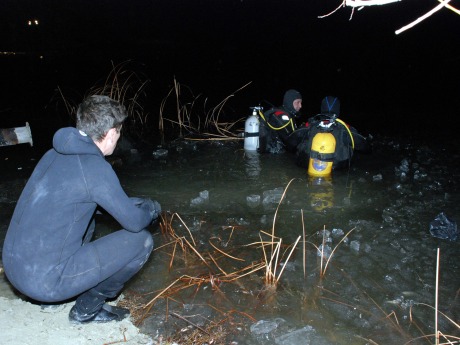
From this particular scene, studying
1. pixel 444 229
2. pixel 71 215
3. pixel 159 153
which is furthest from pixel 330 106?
pixel 71 215

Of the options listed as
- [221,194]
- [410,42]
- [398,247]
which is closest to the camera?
[398,247]

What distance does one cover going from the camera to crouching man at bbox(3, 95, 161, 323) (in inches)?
92.0

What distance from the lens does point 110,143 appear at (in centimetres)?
264

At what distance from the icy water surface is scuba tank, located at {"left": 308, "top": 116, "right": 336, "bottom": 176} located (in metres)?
0.26

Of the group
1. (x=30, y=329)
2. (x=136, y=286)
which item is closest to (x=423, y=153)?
(x=136, y=286)

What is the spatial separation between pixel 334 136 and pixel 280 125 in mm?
1236

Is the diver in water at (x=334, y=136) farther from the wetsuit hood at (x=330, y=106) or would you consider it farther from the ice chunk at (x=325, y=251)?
the ice chunk at (x=325, y=251)

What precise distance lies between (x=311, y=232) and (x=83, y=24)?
118ft

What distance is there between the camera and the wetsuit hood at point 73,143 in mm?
2359

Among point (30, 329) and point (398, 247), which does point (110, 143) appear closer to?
point (30, 329)

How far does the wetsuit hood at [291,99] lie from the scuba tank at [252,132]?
477mm

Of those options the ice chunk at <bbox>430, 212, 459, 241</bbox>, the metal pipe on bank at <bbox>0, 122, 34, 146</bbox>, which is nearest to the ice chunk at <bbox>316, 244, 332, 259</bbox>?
the ice chunk at <bbox>430, 212, 459, 241</bbox>

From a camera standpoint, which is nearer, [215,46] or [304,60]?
[304,60]

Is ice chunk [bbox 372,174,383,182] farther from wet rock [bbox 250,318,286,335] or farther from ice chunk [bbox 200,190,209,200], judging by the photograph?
wet rock [bbox 250,318,286,335]
